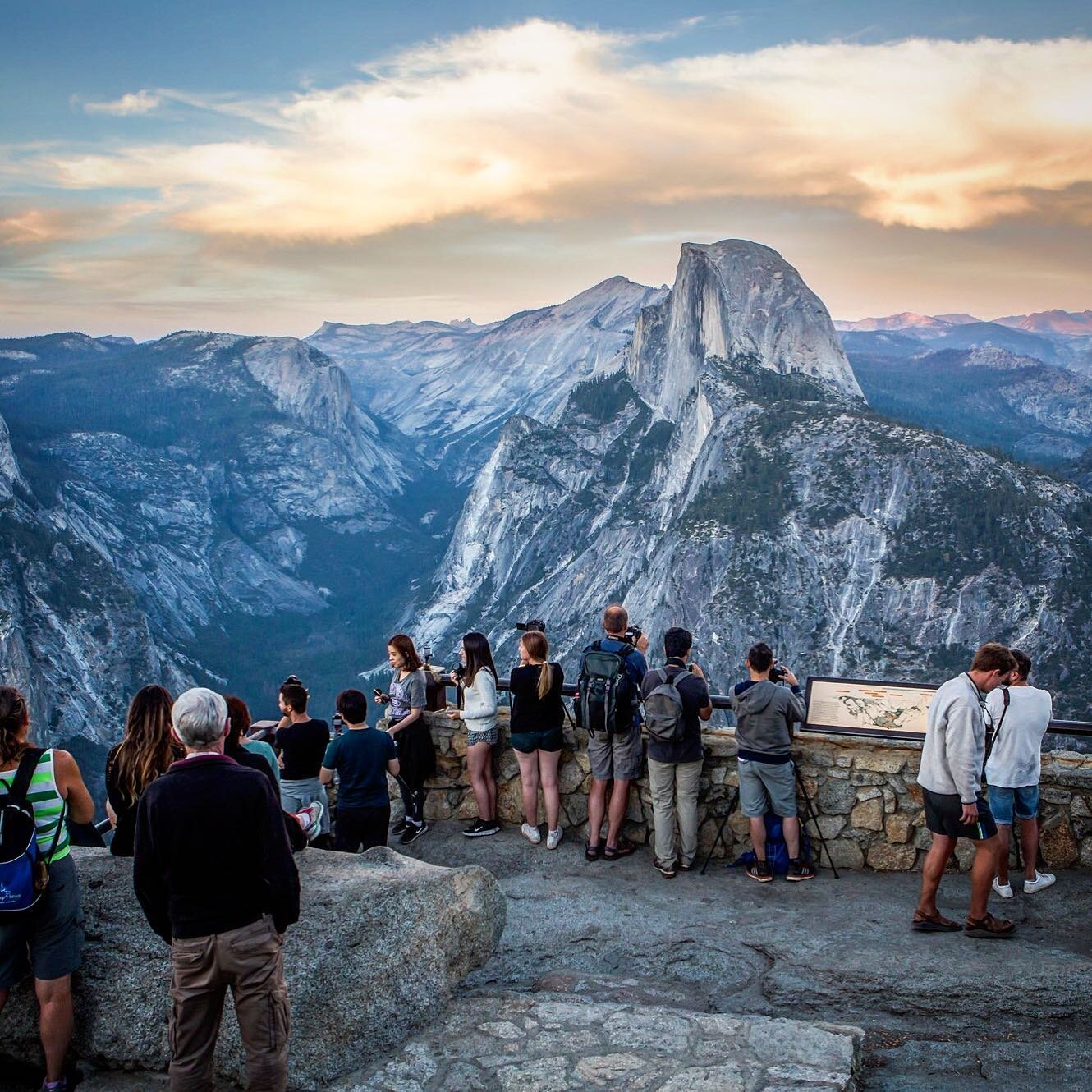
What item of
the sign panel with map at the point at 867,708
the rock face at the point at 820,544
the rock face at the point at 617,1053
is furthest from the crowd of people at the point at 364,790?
the rock face at the point at 820,544

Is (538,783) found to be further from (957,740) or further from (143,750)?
Answer: (143,750)

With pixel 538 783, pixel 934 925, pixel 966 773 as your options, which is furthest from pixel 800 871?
pixel 538 783

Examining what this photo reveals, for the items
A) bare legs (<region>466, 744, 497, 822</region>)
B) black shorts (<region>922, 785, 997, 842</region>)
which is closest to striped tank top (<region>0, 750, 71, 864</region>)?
bare legs (<region>466, 744, 497, 822</region>)

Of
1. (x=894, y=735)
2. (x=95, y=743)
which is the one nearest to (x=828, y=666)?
(x=95, y=743)

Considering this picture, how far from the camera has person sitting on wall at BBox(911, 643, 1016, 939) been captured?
6793mm

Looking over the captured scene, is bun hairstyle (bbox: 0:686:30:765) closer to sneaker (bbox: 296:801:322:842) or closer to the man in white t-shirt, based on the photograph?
sneaker (bbox: 296:801:322:842)

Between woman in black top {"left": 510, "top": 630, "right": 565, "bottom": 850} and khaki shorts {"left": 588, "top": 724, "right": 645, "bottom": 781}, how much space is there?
43cm

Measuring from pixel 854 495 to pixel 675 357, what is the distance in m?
78.8

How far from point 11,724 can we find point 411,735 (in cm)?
528

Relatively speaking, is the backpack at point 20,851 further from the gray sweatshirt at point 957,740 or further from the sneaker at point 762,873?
the sneaker at point 762,873

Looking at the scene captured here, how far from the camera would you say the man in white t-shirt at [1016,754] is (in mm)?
7574

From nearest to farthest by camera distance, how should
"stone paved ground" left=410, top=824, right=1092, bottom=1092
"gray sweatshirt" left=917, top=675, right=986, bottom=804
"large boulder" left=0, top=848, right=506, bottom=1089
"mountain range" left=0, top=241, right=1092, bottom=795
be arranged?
1. "large boulder" left=0, top=848, right=506, bottom=1089
2. "stone paved ground" left=410, top=824, right=1092, bottom=1092
3. "gray sweatshirt" left=917, top=675, right=986, bottom=804
4. "mountain range" left=0, top=241, right=1092, bottom=795

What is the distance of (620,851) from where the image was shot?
9.19 meters

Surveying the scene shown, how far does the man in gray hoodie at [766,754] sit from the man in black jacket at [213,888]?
15.2ft
